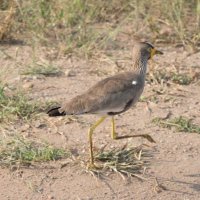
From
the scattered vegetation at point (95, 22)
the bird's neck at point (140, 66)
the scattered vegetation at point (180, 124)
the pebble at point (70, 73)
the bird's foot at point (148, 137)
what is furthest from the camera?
the scattered vegetation at point (95, 22)

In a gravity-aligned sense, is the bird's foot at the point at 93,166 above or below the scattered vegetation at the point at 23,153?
above

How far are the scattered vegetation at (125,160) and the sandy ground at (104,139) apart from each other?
64 mm

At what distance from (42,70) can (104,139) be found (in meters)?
1.42

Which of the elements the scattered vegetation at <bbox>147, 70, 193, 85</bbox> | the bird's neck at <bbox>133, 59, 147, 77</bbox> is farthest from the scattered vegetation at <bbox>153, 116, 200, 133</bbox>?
the scattered vegetation at <bbox>147, 70, 193, 85</bbox>

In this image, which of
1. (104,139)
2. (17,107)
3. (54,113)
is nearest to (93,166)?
(54,113)

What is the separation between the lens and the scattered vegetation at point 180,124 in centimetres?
625

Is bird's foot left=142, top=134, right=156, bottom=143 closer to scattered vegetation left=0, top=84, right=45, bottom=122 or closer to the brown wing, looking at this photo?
the brown wing

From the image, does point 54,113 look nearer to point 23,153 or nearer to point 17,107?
point 23,153

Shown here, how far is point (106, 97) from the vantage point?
18.6ft

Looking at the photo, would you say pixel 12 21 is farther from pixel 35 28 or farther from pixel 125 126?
pixel 125 126

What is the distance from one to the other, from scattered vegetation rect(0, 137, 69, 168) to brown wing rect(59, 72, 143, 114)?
0.35 meters

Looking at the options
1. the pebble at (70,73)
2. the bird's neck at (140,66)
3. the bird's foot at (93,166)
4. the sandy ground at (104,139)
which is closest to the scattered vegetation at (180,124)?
the sandy ground at (104,139)

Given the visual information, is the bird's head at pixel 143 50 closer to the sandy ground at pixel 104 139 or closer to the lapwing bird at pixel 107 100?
the lapwing bird at pixel 107 100

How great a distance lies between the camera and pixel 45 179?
17.7 ft
